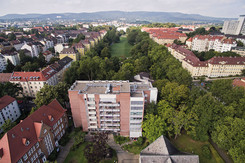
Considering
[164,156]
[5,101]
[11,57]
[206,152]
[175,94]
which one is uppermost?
[175,94]

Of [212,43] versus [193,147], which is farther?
[212,43]

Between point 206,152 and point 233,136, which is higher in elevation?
point 233,136

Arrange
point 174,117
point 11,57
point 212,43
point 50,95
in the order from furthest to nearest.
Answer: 1. point 212,43
2. point 11,57
3. point 50,95
4. point 174,117

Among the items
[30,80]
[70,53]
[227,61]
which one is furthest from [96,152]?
[227,61]

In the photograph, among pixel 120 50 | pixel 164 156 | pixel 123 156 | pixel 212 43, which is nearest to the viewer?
pixel 164 156

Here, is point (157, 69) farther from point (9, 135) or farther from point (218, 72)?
point (9, 135)

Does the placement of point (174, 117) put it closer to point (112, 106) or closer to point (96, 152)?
point (112, 106)

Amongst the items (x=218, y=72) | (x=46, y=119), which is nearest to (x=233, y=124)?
(x=46, y=119)

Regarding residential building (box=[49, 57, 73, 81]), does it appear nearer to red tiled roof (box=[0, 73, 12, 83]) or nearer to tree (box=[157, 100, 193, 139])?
red tiled roof (box=[0, 73, 12, 83])

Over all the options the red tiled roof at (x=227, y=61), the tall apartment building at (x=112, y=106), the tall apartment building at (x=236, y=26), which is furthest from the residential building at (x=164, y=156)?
the tall apartment building at (x=236, y=26)
